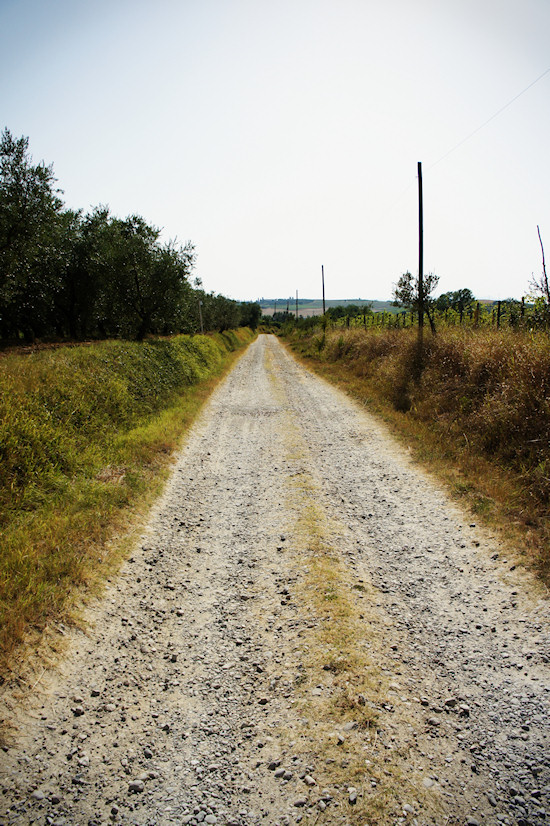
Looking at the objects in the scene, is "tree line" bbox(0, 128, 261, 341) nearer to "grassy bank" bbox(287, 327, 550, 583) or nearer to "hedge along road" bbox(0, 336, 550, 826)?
"grassy bank" bbox(287, 327, 550, 583)

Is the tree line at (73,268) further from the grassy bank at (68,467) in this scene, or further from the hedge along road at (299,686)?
the hedge along road at (299,686)

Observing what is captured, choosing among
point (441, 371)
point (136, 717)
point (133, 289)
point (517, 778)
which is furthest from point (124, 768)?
point (133, 289)

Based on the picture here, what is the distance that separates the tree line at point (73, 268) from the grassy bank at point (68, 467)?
8045mm

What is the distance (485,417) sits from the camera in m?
8.21

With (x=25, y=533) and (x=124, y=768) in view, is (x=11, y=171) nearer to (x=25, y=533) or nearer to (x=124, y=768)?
(x=25, y=533)

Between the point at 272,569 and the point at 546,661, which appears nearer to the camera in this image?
the point at 546,661

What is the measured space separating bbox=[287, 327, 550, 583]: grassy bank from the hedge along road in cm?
71

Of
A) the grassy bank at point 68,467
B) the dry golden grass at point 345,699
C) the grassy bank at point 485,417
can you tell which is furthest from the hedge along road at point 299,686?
the grassy bank at point 485,417

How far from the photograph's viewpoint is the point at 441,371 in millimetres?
11922

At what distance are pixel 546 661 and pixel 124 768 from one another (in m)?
3.13

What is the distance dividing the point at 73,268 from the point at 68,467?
2190 cm

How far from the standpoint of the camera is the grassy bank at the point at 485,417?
5676 mm

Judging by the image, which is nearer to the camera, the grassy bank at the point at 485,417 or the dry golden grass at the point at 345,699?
the dry golden grass at the point at 345,699

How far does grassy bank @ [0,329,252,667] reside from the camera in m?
4.10
